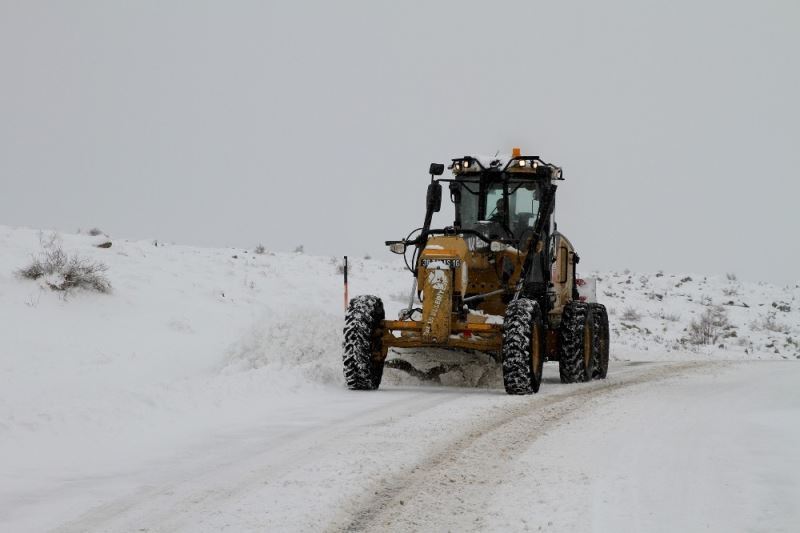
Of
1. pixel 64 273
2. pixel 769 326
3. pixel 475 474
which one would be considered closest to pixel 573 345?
pixel 475 474

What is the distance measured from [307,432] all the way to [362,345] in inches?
130

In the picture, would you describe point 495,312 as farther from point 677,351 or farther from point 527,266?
point 677,351

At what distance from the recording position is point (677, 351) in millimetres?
21641

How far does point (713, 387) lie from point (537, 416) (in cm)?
429

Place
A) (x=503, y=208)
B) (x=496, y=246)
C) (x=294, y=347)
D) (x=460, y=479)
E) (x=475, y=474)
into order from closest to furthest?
(x=460, y=479), (x=475, y=474), (x=496, y=246), (x=294, y=347), (x=503, y=208)

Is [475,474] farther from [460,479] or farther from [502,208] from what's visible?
[502,208]

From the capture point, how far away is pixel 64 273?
16047 mm

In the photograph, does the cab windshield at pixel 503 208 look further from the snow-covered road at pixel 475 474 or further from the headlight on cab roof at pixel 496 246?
the snow-covered road at pixel 475 474

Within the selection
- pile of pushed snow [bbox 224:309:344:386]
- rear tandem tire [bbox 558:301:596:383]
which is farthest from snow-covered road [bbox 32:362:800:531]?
rear tandem tire [bbox 558:301:596:383]

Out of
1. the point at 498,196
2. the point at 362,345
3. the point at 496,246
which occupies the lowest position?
the point at 362,345

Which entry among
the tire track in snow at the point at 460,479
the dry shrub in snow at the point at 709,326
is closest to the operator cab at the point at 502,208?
the tire track in snow at the point at 460,479

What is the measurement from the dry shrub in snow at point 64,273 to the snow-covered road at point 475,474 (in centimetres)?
806

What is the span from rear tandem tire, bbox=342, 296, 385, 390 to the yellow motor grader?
12 mm

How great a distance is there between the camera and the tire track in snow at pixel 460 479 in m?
5.00
